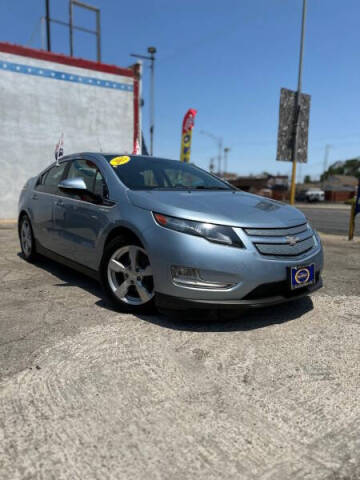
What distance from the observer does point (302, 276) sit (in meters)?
2.98

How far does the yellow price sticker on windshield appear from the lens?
3.85 metres

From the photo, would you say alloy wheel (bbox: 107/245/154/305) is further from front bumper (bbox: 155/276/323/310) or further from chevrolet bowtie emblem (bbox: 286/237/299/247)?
chevrolet bowtie emblem (bbox: 286/237/299/247)

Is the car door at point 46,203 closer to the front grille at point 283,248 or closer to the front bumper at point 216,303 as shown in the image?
the front bumper at point 216,303

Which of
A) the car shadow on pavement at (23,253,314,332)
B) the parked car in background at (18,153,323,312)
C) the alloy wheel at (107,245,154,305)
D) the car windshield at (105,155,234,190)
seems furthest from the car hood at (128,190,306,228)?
the car shadow on pavement at (23,253,314,332)

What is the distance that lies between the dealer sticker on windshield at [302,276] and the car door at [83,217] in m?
1.68

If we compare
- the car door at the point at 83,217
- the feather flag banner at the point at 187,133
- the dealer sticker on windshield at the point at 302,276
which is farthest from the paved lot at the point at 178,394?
the feather flag banner at the point at 187,133

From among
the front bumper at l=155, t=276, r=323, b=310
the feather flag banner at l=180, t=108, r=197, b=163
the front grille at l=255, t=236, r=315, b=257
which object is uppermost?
A: the feather flag banner at l=180, t=108, r=197, b=163

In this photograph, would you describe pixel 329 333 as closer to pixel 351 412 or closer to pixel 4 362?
pixel 351 412

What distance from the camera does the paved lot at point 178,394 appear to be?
1610mm

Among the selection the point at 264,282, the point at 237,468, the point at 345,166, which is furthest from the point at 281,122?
the point at 345,166

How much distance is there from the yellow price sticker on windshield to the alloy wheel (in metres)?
1.00

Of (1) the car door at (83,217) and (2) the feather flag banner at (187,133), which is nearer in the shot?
(1) the car door at (83,217)

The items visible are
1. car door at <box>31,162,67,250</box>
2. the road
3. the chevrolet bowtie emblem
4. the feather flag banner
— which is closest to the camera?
the chevrolet bowtie emblem

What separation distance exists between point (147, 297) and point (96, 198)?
1136 mm
